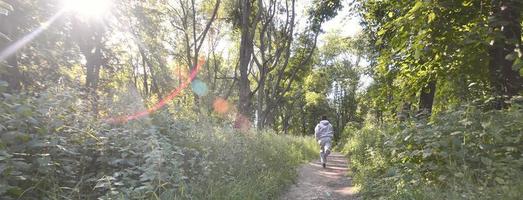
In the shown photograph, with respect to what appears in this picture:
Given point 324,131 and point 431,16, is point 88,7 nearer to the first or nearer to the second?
point 324,131

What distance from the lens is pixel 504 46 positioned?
596cm

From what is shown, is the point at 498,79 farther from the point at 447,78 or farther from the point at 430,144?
the point at 430,144

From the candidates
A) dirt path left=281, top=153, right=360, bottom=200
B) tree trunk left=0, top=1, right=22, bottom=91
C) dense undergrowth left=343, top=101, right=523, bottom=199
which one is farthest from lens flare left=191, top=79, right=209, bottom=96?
dense undergrowth left=343, top=101, right=523, bottom=199

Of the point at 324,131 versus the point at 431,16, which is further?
the point at 324,131

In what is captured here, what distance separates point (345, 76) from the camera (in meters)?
44.9

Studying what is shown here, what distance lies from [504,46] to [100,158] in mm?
6315

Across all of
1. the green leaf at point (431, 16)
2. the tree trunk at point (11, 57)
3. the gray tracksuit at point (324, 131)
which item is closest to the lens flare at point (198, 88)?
the gray tracksuit at point (324, 131)

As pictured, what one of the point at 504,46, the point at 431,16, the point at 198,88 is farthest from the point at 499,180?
the point at 198,88

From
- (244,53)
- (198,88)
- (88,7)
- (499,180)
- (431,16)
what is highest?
(198,88)

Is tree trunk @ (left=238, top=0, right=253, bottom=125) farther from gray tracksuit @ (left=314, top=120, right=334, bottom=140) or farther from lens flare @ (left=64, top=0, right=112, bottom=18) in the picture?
lens flare @ (left=64, top=0, right=112, bottom=18)

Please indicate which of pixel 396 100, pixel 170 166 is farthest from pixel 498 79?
pixel 170 166

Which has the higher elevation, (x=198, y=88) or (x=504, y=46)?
(x=198, y=88)

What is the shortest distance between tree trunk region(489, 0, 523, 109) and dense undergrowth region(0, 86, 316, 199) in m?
4.44

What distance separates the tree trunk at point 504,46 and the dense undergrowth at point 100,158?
4438mm
